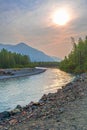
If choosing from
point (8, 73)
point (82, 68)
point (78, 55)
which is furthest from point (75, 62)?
point (8, 73)

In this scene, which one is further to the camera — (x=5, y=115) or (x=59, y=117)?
(x=5, y=115)

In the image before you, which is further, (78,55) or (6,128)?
(78,55)

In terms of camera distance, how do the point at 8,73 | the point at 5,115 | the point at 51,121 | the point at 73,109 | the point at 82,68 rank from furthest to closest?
the point at 8,73, the point at 82,68, the point at 5,115, the point at 73,109, the point at 51,121

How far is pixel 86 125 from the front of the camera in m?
16.1

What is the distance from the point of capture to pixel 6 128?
60.2 feet

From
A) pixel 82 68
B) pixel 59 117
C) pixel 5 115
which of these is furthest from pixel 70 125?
pixel 82 68

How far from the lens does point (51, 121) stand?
18156 millimetres

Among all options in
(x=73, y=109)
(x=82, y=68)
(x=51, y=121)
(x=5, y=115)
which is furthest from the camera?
(x=82, y=68)

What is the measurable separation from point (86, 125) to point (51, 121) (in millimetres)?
2737

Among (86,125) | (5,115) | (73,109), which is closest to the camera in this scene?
(86,125)

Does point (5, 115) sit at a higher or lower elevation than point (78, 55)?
lower

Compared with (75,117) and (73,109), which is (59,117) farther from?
(73,109)

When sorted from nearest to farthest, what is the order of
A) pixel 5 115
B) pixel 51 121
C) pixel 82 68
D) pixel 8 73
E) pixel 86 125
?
pixel 86 125 < pixel 51 121 < pixel 5 115 < pixel 82 68 < pixel 8 73

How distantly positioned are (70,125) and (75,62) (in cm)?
13053
